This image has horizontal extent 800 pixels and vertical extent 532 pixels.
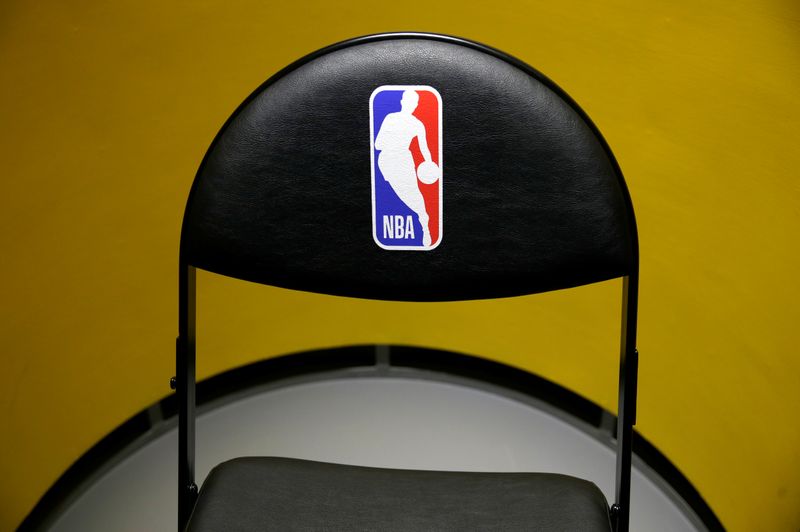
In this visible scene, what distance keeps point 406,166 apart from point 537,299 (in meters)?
0.85

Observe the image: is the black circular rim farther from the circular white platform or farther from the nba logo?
the nba logo

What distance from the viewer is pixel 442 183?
822 mm

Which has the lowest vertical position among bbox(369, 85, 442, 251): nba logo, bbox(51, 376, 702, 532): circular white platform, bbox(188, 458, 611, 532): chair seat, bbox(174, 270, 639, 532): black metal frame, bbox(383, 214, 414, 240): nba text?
bbox(51, 376, 702, 532): circular white platform

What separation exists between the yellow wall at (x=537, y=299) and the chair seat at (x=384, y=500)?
1.72 feet

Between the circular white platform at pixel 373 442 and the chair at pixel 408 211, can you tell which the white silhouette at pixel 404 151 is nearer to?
the chair at pixel 408 211

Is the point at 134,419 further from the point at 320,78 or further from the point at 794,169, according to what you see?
the point at 794,169

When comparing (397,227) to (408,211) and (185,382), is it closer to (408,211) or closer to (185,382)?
(408,211)

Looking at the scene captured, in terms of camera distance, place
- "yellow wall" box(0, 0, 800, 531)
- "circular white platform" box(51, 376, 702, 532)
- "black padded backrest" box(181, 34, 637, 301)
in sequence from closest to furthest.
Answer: "black padded backrest" box(181, 34, 637, 301) < "yellow wall" box(0, 0, 800, 531) < "circular white platform" box(51, 376, 702, 532)

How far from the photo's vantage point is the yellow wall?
3.97 ft

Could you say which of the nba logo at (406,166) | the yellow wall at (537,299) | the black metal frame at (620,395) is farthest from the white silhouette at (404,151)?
the yellow wall at (537,299)

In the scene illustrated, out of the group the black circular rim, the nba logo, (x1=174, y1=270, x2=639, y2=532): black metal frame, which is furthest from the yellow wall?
the nba logo

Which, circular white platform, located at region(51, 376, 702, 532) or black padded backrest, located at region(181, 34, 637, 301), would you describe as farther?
circular white platform, located at region(51, 376, 702, 532)

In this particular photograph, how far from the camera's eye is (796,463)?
1.20 metres

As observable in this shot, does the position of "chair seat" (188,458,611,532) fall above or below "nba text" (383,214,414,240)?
below
